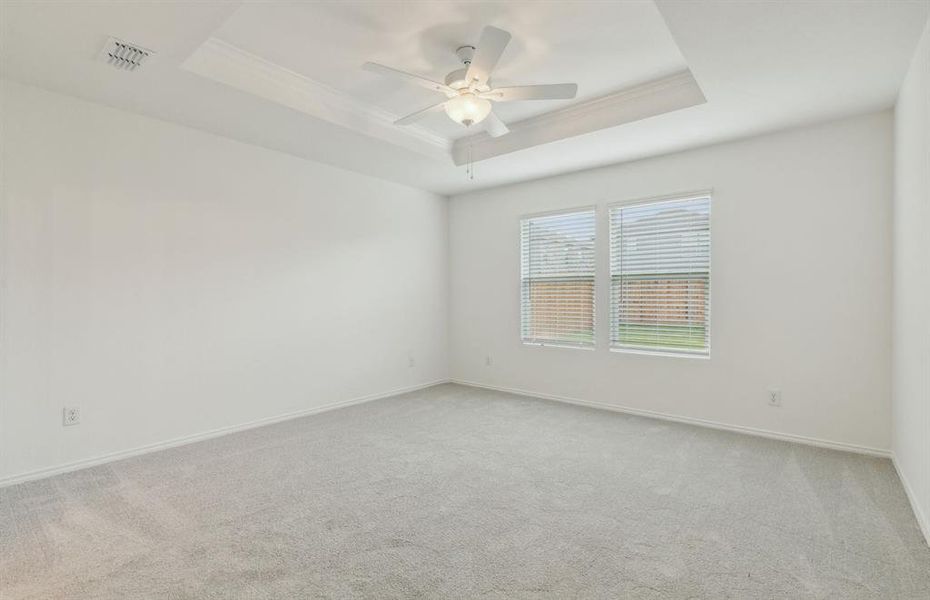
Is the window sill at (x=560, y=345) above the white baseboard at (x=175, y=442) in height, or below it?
above

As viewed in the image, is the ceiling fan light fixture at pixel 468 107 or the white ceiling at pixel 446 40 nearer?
the white ceiling at pixel 446 40

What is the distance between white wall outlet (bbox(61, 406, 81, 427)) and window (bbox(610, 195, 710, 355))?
4443 millimetres

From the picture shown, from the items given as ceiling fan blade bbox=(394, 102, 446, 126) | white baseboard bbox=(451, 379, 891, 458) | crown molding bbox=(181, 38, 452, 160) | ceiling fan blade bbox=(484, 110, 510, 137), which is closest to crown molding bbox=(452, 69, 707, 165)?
crown molding bbox=(181, 38, 452, 160)

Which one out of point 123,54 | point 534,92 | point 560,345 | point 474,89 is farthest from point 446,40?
point 560,345

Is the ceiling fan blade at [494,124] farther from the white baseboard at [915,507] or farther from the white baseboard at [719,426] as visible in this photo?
the white baseboard at [915,507]

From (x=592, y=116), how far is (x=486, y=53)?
157 cm

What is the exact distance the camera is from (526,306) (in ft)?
17.7

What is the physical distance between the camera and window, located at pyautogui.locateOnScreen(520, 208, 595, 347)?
4.91 m

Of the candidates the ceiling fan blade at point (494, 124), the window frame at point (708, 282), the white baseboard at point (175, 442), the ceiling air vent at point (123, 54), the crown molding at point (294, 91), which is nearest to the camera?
the ceiling air vent at point (123, 54)

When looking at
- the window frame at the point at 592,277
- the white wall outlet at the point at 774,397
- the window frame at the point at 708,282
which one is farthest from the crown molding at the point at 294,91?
the white wall outlet at the point at 774,397

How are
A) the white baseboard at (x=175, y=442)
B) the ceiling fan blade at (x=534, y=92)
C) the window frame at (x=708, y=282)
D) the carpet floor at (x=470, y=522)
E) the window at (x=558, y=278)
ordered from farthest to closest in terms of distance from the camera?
the window at (x=558, y=278) → the window frame at (x=708, y=282) → the white baseboard at (x=175, y=442) → the ceiling fan blade at (x=534, y=92) → the carpet floor at (x=470, y=522)

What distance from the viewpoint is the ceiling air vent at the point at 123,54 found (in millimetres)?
2486

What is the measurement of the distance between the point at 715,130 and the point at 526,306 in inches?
102

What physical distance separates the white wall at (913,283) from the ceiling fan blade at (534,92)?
1683mm
